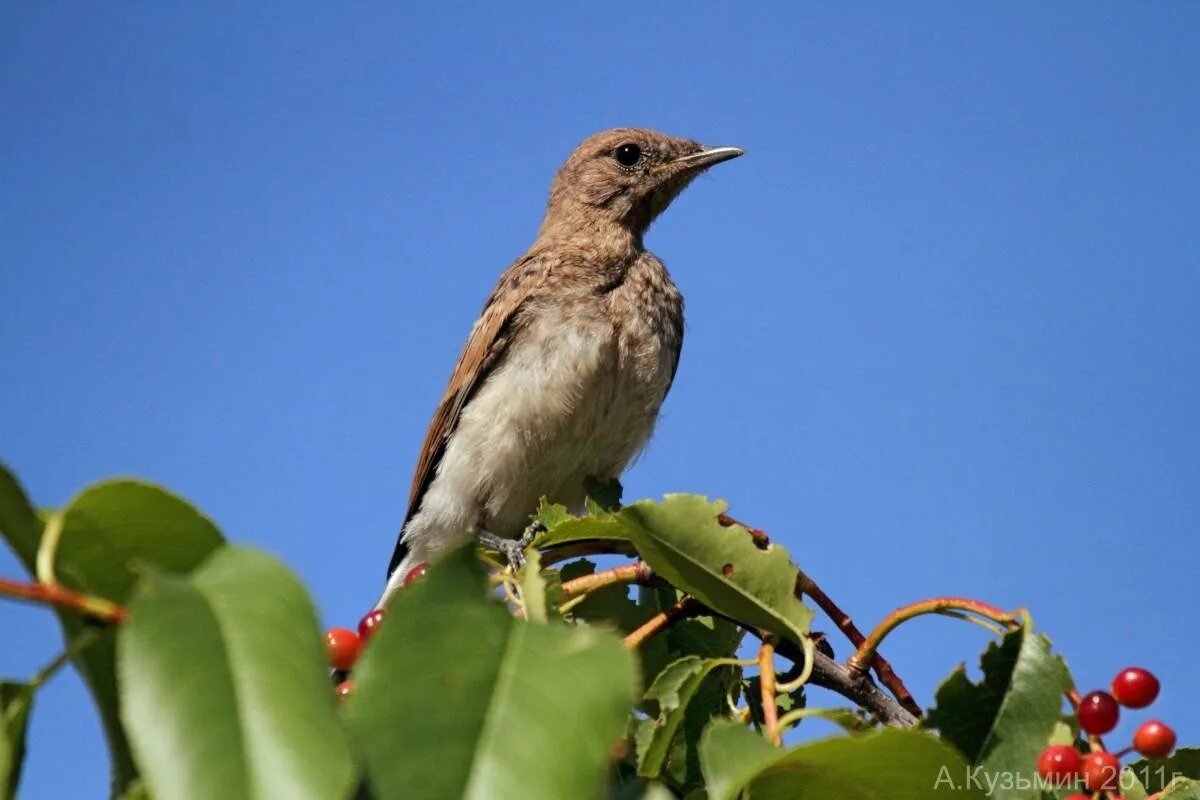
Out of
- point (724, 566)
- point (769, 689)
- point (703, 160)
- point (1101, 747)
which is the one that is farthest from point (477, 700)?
point (703, 160)

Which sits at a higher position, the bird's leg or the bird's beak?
the bird's beak

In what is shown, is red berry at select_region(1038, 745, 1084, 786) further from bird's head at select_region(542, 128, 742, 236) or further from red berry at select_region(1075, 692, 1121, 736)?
bird's head at select_region(542, 128, 742, 236)

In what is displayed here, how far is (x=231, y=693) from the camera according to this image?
4.03 feet

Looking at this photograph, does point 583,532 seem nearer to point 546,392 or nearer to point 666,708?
point 666,708

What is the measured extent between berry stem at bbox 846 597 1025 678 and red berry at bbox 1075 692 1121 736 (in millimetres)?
208

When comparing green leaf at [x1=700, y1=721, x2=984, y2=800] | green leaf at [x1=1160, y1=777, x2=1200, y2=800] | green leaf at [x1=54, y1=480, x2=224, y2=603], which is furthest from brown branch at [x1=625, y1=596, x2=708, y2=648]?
green leaf at [x1=54, y1=480, x2=224, y2=603]

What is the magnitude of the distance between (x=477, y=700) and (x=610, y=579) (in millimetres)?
1130

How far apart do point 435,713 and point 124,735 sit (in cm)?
37

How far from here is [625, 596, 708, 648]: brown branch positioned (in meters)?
2.34

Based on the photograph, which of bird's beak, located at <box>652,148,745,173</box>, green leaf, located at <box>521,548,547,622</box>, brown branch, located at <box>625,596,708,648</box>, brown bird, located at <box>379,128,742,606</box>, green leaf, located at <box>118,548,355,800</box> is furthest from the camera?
bird's beak, located at <box>652,148,745,173</box>

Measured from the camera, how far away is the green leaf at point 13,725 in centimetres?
129

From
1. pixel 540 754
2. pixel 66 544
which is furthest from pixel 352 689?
pixel 66 544

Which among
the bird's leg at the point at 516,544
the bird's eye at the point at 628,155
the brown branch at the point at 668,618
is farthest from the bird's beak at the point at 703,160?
the brown branch at the point at 668,618

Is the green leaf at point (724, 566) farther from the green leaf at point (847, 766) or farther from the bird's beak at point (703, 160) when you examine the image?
the bird's beak at point (703, 160)
